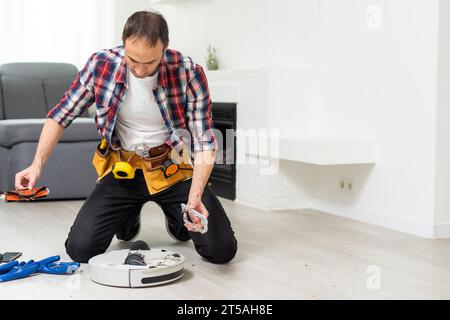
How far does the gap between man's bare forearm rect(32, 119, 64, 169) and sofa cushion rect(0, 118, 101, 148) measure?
1.67 meters

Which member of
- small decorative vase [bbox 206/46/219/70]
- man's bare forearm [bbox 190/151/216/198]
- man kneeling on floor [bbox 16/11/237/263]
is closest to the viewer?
man's bare forearm [bbox 190/151/216/198]

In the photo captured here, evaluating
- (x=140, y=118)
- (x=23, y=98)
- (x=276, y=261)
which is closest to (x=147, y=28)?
(x=140, y=118)

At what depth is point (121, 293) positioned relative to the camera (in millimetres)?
2029

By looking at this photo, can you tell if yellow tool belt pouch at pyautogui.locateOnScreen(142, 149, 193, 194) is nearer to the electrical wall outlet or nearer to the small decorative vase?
the electrical wall outlet

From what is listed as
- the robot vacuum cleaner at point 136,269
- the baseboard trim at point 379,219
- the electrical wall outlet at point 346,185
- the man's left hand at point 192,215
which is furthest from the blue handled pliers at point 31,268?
the electrical wall outlet at point 346,185

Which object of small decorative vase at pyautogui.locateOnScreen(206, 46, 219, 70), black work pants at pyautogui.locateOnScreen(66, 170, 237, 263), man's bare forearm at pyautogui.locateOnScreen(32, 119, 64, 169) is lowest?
black work pants at pyautogui.locateOnScreen(66, 170, 237, 263)

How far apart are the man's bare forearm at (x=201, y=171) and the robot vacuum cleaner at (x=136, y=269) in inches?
9.5

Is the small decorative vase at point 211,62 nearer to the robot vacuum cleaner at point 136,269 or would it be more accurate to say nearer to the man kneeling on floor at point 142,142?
the man kneeling on floor at point 142,142

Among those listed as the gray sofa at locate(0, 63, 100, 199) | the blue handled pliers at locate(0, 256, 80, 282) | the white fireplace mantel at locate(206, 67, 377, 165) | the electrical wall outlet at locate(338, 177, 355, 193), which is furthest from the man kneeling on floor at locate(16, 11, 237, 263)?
the gray sofa at locate(0, 63, 100, 199)

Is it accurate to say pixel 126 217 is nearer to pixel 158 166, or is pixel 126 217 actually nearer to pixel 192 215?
pixel 158 166

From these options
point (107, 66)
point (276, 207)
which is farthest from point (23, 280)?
point (276, 207)

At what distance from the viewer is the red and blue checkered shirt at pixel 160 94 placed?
230cm

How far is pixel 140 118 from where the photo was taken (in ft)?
7.89

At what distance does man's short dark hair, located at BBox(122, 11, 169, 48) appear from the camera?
2.04 meters
